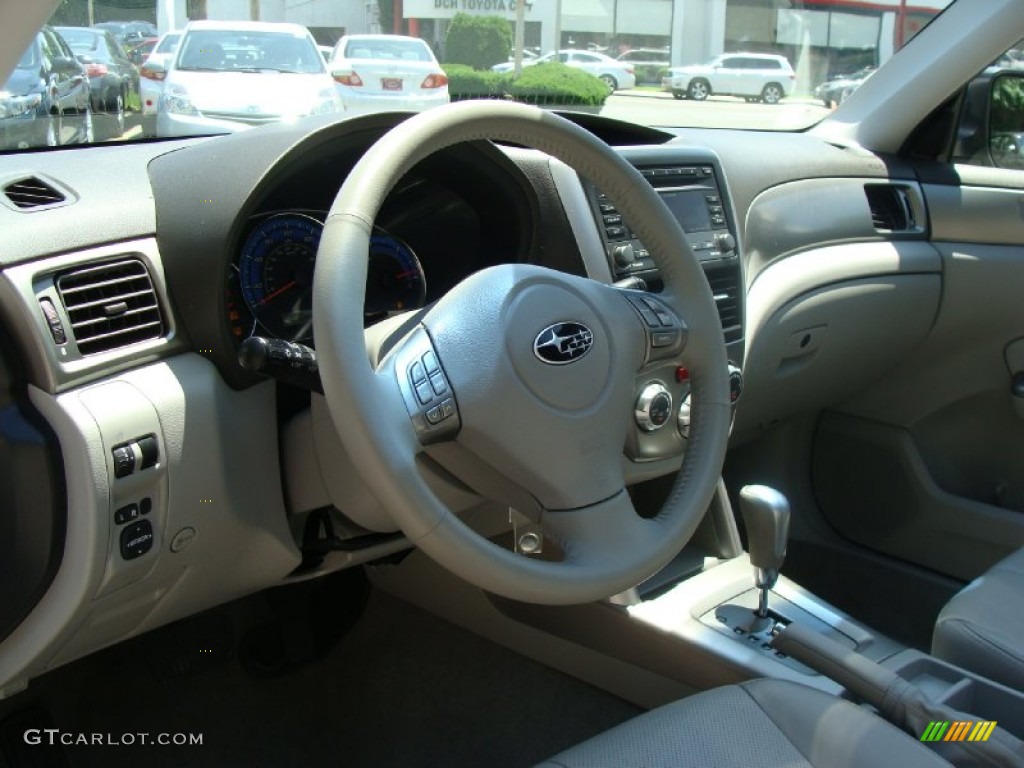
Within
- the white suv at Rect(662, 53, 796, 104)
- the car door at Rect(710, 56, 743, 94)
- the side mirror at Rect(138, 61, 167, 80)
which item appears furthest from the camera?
the car door at Rect(710, 56, 743, 94)

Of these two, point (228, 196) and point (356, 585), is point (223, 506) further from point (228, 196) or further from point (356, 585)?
point (356, 585)

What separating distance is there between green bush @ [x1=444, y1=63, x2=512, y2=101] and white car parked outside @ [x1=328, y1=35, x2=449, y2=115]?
0.02 metres

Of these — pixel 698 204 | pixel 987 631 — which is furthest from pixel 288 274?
pixel 987 631

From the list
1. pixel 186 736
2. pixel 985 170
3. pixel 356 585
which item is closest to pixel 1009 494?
pixel 985 170

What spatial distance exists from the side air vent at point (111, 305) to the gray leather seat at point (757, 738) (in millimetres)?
833

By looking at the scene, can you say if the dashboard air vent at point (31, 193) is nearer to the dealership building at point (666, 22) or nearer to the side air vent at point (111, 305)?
the side air vent at point (111, 305)

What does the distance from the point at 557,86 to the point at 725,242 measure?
20.1 inches

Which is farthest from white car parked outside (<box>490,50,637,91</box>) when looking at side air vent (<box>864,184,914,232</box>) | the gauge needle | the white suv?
the gauge needle

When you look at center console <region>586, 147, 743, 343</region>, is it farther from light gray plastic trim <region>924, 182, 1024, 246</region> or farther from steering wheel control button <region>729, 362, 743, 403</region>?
light gray plastic trim <region>924, 182, 1024, 246</region>

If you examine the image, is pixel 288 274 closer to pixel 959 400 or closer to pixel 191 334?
pixel 191 334

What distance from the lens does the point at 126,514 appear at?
1.58 m

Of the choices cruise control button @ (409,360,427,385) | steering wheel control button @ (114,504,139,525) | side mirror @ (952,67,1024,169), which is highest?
side mirror @ (952,67,1024,169)

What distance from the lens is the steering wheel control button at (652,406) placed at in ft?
5.73

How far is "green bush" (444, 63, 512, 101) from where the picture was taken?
7.51 feet
